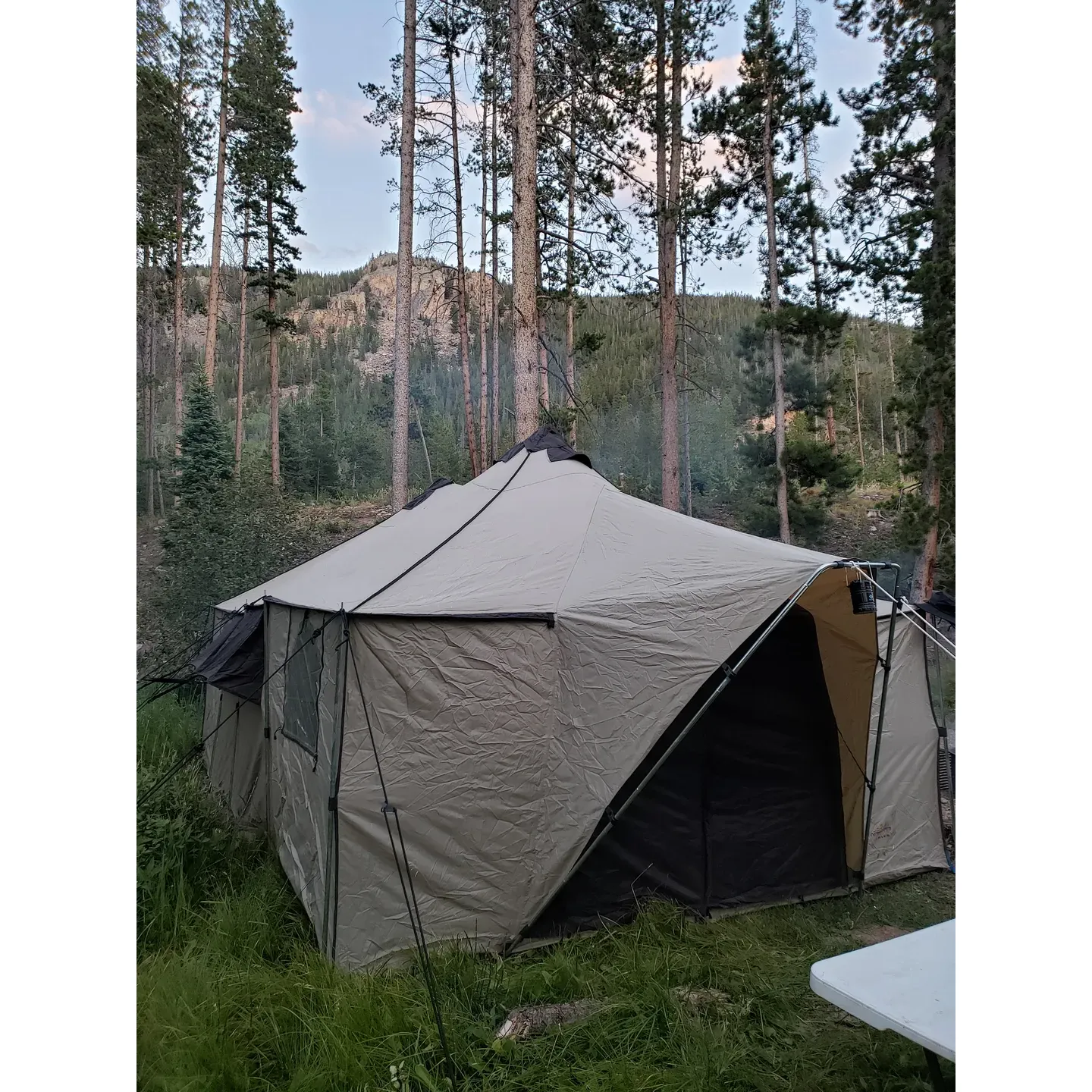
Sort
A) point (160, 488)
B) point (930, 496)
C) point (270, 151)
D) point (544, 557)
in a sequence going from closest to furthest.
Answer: point (544, 557) < point (930, 496) < point (160, 488) < point (270, 151)

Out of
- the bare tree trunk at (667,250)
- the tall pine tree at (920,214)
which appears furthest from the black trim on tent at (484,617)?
the bare tree trunk at (667,250)

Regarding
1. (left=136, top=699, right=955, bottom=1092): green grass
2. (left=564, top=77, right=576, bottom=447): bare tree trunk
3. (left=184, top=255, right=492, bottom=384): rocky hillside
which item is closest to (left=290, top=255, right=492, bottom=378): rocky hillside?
(left=184, top=255, right=492, bottom=384): rocky hillside

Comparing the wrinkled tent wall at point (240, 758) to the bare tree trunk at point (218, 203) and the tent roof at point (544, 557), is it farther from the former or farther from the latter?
the bare tree trunk at point (218, 203)

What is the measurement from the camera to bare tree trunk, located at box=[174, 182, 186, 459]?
11.3 metres

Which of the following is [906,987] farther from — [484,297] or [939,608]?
[484,297]

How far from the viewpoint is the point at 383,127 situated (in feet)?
38.8

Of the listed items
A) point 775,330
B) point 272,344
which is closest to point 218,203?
point 272,344

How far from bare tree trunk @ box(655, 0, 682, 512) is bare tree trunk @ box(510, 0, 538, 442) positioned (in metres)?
4.11

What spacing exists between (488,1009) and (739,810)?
1510mm

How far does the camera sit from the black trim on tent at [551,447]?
4.29m

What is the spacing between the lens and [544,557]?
136 inches

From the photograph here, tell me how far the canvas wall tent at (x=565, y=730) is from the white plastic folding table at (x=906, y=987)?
104 cm
